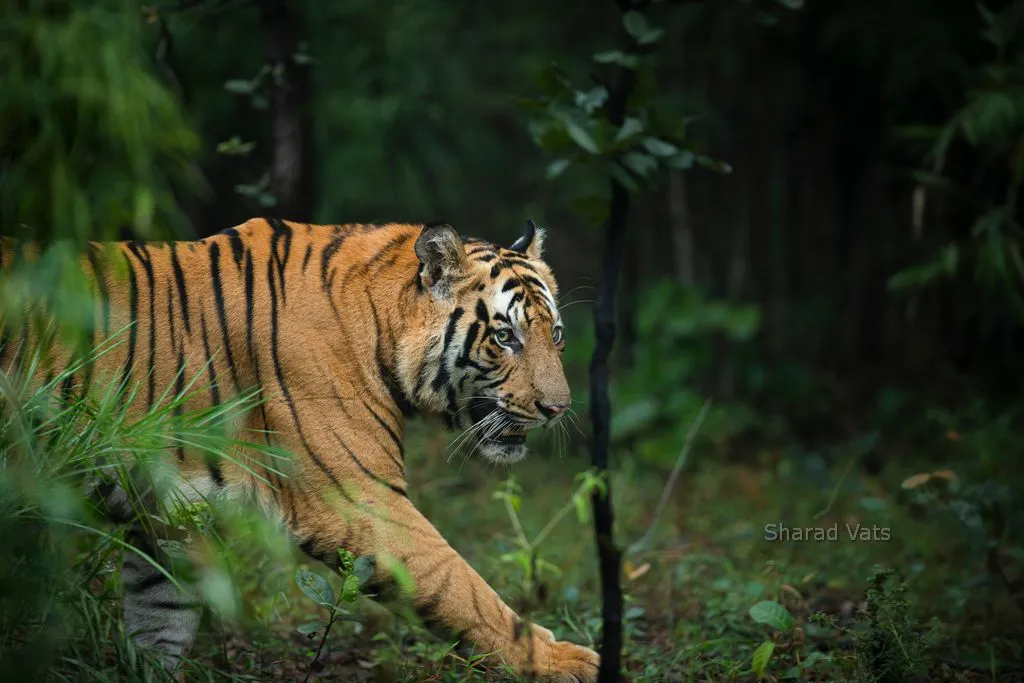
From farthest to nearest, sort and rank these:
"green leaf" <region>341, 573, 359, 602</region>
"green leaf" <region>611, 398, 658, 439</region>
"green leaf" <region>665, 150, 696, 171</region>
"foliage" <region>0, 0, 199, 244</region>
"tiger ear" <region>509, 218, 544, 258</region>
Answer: "green leaf" <region>611, 398, 658, 439</region>
"foliage" <region>0, 0, 199, 244</region>
"tiger ear" <region>509, 218, 544, 258</region>
"green leaf" <region>665, 150, 696, 171</region>
"green leaf" <region>341, 573, 359, 602</region>

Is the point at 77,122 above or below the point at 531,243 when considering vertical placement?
above

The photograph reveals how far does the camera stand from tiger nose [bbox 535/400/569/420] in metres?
2.85

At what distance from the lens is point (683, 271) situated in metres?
7.54

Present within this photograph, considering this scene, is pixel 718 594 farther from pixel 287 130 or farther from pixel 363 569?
pixel 287 130

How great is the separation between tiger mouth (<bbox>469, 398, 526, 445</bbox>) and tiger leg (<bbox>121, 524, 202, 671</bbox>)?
3.25 feet

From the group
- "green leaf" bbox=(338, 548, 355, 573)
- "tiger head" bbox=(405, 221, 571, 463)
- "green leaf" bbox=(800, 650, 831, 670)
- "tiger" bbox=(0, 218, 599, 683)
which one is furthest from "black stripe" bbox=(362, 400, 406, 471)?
"green leaf" bbox=(800, 650, 831, 670)

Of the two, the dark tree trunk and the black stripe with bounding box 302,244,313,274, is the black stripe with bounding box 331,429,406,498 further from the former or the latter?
the dark tree trunk

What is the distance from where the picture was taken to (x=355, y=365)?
9.61 ft

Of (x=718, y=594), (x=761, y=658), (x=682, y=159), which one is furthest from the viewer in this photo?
(x=718, y=594)

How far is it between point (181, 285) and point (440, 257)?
726mm

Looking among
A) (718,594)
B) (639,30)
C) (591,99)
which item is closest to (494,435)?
(591,99)

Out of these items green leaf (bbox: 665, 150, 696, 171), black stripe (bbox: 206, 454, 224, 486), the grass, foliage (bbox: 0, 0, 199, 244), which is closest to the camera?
the grass

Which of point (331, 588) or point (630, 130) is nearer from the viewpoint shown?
point (331, 588)

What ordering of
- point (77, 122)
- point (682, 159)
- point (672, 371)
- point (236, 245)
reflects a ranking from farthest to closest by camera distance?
1. point (672, 371)
2. point (77, 122)
3. point (236, 245)
4. point (682, 159)
